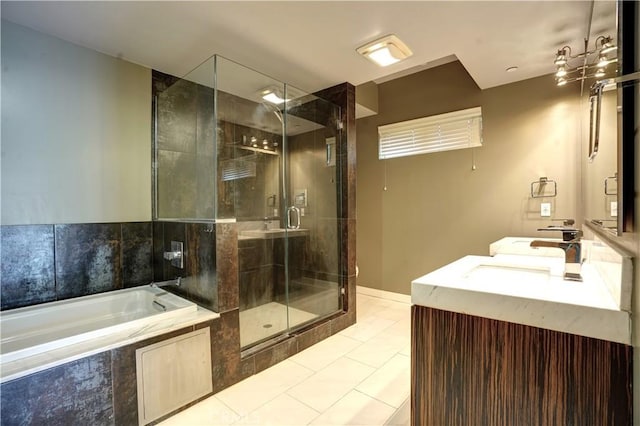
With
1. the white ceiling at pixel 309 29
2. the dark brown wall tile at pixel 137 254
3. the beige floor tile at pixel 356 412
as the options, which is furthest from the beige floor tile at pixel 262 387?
the white ceiling at pixel 309 29

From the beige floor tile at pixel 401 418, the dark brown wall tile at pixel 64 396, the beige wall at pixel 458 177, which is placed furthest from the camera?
the beige wall at pixel 458 177

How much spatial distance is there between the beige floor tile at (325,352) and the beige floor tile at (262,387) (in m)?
0.09

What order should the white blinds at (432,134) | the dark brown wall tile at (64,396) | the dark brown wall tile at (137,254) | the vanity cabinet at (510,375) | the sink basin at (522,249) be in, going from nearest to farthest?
the vanity cabinet at (510,375)
the dark brown wall tile at (64,396)
the sink basin at (522,249)
the dark brown wall tile at (137,254)
the white blinds at (432,134)

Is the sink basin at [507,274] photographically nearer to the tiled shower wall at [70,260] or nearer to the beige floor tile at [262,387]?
the beige floor tile at [262,387]

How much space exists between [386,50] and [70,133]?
2.53 meters

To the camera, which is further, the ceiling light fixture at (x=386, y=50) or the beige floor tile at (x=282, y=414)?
the ceiling light fixture at (x=386, y=50)

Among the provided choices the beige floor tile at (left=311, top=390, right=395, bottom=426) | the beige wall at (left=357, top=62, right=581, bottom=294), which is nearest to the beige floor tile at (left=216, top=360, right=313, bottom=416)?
the beige floor tile at (left=311, top=390, right=395, bottom=426)

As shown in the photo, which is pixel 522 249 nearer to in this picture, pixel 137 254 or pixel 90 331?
pixel 90 331

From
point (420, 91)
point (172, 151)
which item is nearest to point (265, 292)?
point (172, 151)

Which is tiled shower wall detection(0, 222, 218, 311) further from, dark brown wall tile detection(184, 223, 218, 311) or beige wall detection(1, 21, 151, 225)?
beige wall detection(1, 21, 151, 225)

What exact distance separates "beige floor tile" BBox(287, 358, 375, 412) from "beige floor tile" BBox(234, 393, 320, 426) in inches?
2.3

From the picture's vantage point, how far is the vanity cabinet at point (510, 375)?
796 mm

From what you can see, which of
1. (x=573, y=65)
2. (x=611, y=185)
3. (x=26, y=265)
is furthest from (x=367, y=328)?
(x=573, y=65)

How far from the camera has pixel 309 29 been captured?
2.02 metres
